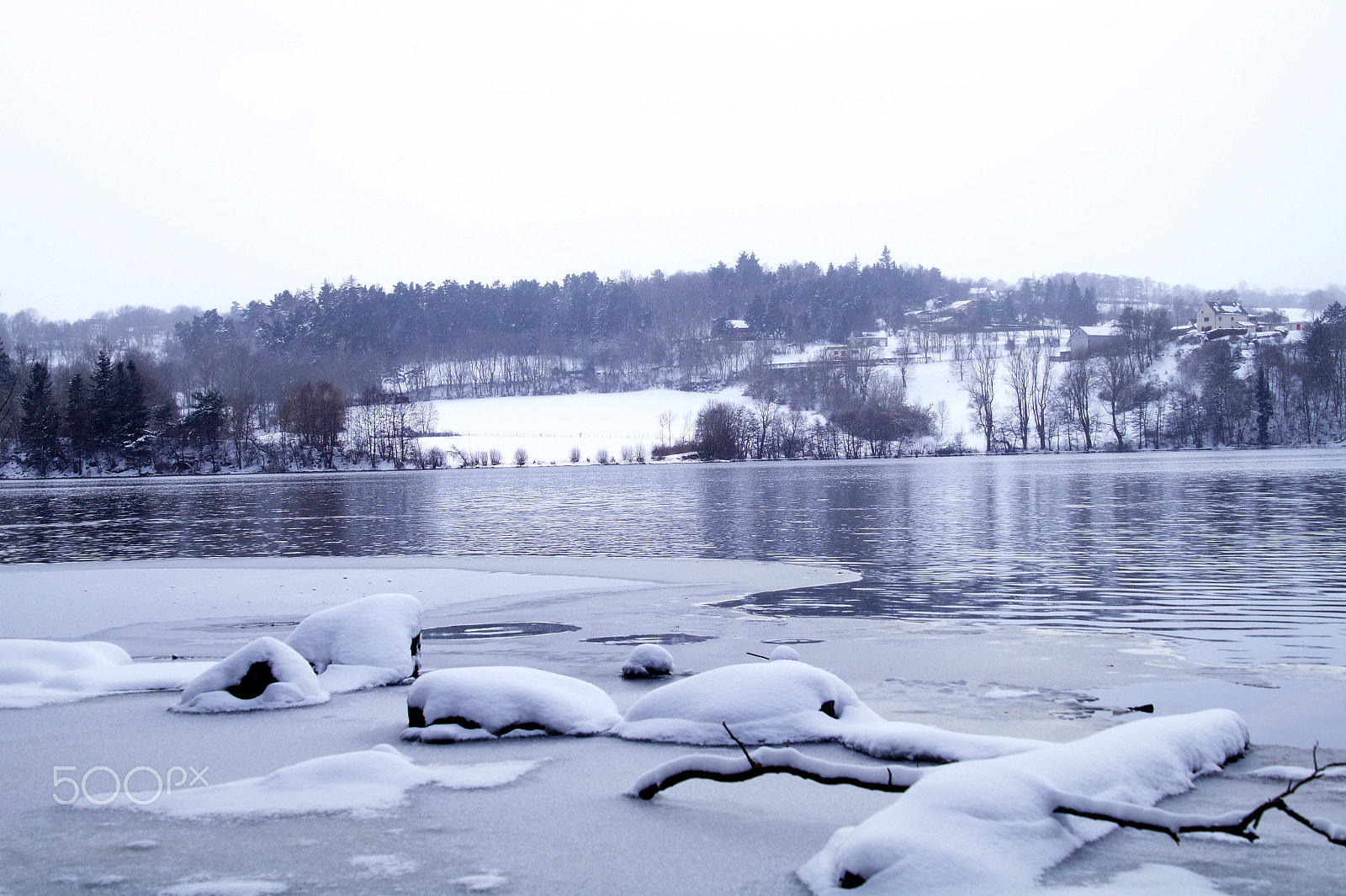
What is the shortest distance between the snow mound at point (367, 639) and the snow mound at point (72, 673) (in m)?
0.99

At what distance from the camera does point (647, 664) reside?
324 inches

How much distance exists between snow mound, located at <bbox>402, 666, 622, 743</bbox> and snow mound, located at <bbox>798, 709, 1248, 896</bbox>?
2613 mm

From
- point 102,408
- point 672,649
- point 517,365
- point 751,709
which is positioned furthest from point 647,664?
point 517,365

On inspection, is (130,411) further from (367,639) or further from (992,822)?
(992,822)

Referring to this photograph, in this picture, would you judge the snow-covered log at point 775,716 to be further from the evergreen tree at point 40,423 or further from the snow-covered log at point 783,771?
the evergreen tree at point 40,423

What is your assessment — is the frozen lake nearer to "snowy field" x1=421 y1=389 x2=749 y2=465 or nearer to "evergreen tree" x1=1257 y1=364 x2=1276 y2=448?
"evergreen tree" x1=1257 y1=364 x2=1276 y2=448

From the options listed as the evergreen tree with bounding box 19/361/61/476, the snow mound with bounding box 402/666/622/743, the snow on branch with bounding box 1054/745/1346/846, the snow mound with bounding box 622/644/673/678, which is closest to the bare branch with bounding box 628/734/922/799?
the snow on branch with bounding box 1054/745/1346/846

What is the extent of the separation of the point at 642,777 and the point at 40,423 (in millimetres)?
97227

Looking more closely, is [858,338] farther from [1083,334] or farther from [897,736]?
[897,736]

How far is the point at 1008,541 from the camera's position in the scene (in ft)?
67.4

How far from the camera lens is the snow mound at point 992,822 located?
134 inches

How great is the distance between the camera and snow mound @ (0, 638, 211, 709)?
7.46 metres

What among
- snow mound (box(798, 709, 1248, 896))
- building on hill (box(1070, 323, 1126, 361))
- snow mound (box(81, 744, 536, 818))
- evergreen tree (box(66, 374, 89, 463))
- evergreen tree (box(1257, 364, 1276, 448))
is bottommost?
snow mound (box(81, 744, 536, 818))

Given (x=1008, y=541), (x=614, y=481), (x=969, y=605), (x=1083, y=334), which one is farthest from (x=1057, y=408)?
(x=969, y=605)
